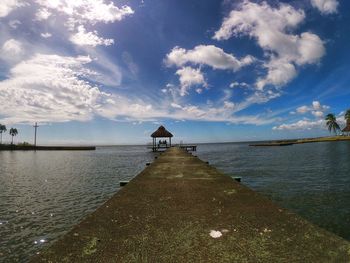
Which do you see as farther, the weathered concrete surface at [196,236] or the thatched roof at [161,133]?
the thatched roof at [161,133]

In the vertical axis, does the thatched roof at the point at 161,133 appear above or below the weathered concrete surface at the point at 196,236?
above

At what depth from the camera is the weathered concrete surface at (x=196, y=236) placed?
2512mm

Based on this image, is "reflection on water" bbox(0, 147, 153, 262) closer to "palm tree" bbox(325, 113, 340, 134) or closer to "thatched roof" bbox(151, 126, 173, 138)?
"thatched roof" bbox(151, 126, 173, 138)

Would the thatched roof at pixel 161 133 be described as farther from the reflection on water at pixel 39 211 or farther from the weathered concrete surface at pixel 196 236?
the weathered concrete surface at pixel 196 236

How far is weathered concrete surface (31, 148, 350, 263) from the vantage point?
8.24ft

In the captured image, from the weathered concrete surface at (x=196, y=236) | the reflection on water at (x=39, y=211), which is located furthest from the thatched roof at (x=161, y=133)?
the weathered concrete surface at (x=196, y=236)

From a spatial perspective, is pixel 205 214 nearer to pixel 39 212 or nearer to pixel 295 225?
pixel 295 225

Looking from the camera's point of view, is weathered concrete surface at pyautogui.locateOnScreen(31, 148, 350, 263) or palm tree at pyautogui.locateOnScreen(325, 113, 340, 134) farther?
palm tree at pyautogui.locateOnScreen(325, 113, 340, 134)

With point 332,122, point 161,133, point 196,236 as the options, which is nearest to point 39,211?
point 196,236

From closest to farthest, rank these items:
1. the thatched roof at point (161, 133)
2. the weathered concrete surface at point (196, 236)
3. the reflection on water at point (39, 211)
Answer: the weathered concrete surface at point (196, 236) < the reflection on water at point (39, 211) < the thatched roof at point (161, 133)

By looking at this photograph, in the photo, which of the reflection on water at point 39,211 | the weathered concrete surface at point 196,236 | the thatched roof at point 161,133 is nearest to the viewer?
the weathered concrete surface at point 196,236

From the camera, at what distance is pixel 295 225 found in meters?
3.34

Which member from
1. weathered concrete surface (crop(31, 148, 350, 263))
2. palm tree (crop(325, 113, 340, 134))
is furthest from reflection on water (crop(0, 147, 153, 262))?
palm tree (crop(325, 113, 340, 134))

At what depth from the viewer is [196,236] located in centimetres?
304
